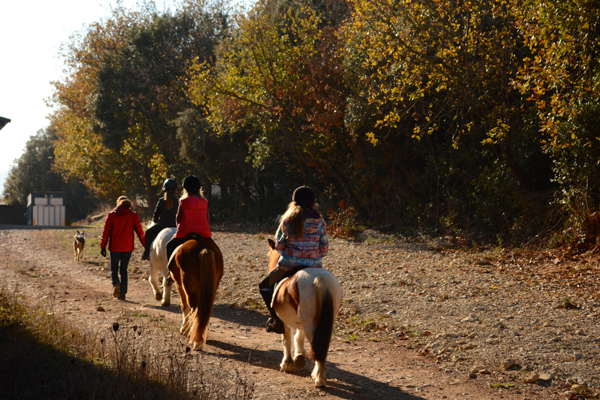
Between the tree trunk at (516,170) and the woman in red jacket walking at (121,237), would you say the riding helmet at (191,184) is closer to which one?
the woman in red jacket walking at (121,237)

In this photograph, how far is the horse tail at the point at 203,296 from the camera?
666 centimetres

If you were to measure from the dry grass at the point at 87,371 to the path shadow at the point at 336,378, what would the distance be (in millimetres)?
634

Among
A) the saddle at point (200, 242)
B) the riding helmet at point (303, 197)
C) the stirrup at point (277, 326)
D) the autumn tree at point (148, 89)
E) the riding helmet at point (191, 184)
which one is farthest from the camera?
the autumn tree at point (148, 89)

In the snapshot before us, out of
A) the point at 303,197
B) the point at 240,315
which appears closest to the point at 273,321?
the point at 303,197

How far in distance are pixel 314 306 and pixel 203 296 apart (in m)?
1.99

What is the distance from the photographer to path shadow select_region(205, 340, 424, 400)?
539 centimetres

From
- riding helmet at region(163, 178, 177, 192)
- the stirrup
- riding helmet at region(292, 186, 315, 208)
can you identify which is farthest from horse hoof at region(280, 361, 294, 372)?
riding helmet at region(163, 178, 177, 192)

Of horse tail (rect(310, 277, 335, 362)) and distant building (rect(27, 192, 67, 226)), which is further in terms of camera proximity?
distant building (rect(27, 192, 67, 226))

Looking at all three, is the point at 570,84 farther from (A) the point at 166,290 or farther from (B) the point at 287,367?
(A) the point at 166,290

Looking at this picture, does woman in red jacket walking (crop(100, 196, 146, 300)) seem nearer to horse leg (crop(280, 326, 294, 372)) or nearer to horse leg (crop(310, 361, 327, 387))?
horse leg (crop(280, 326, 294, 372))

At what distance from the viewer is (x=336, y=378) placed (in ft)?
19.2

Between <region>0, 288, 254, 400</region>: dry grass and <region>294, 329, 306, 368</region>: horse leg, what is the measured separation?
72 cm

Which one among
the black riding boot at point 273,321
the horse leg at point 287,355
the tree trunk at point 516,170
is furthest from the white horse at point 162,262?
the tree trunk at point 516,170

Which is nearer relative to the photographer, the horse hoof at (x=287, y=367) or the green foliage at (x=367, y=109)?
the horse hoof at (x=287, y=367)
